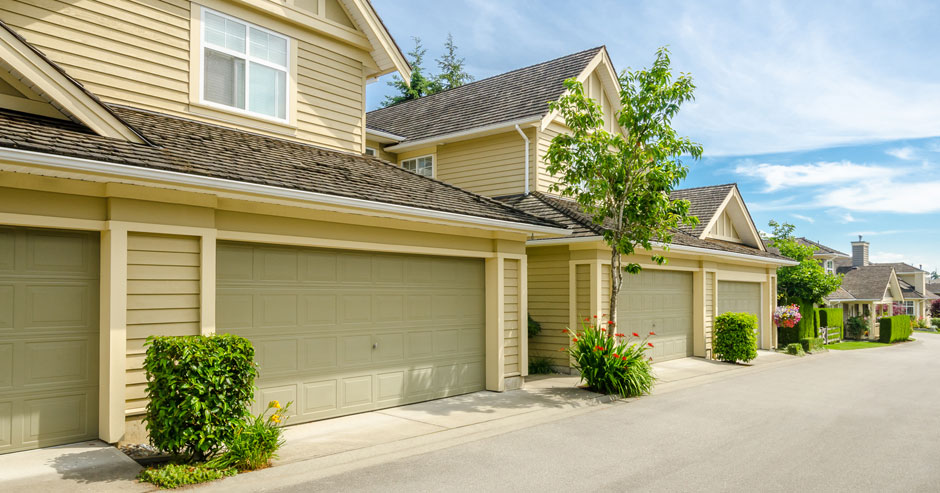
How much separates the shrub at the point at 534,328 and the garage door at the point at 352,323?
3.83 m

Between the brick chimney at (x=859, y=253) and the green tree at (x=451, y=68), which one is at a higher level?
the green tree at (x=451, y=68)

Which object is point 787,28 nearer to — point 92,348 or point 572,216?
point 572,216

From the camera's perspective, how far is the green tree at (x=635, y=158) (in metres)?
11.7

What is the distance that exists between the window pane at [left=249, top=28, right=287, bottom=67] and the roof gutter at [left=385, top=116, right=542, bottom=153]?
21.6ft

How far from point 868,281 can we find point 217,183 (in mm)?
52463

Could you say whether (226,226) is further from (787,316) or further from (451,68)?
(451,68)

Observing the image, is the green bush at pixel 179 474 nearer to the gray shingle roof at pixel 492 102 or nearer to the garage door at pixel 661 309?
the garage door at pixel 661 309

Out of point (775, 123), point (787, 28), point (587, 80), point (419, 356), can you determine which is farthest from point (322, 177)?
point (775, 123)

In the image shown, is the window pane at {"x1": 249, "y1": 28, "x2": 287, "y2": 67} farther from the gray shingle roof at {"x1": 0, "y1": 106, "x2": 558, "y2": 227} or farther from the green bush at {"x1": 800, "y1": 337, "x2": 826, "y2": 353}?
the green bush at {"x1": 800, "y1": 337, "x2": 826, "y2": 353}

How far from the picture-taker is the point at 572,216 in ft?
48.7

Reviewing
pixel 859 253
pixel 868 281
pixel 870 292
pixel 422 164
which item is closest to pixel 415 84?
pixel 422 164

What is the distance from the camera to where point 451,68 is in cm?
3956

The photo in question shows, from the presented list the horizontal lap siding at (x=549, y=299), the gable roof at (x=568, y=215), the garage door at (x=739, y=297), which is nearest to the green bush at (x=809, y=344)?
the garage door at (x=739, y=297)

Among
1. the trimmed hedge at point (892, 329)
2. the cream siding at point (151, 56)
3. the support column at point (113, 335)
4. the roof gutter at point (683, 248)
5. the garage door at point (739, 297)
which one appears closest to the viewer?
the support column at point (113, 335)
